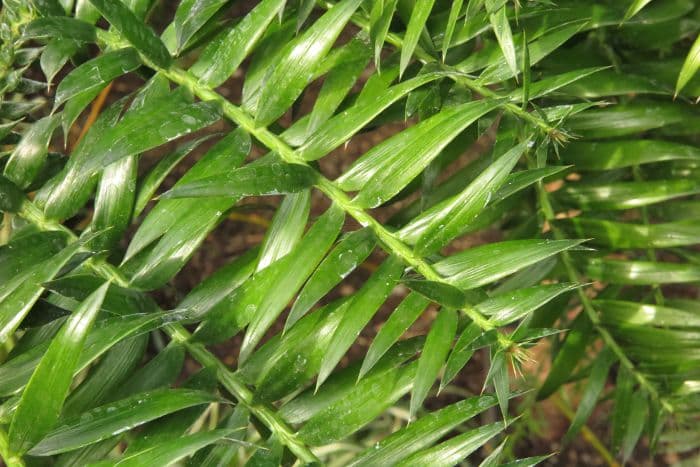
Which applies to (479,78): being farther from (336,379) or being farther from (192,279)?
(192,279)

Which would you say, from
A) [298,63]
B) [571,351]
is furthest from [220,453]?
[571,351]

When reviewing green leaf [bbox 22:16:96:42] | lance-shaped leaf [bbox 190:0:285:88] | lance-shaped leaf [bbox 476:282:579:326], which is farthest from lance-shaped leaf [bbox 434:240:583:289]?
green leaf [bbox 22:16:96:42]

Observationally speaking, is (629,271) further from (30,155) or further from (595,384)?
(30,155)

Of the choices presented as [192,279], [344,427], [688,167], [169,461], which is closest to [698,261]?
[688,167]

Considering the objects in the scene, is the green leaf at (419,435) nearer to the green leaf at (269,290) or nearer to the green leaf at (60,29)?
the green leaf at (269,290)

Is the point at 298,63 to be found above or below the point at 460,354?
above

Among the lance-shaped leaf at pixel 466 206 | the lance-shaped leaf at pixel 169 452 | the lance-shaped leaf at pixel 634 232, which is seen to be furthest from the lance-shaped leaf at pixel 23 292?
the lance-shaped leaf at pixel 634 232
